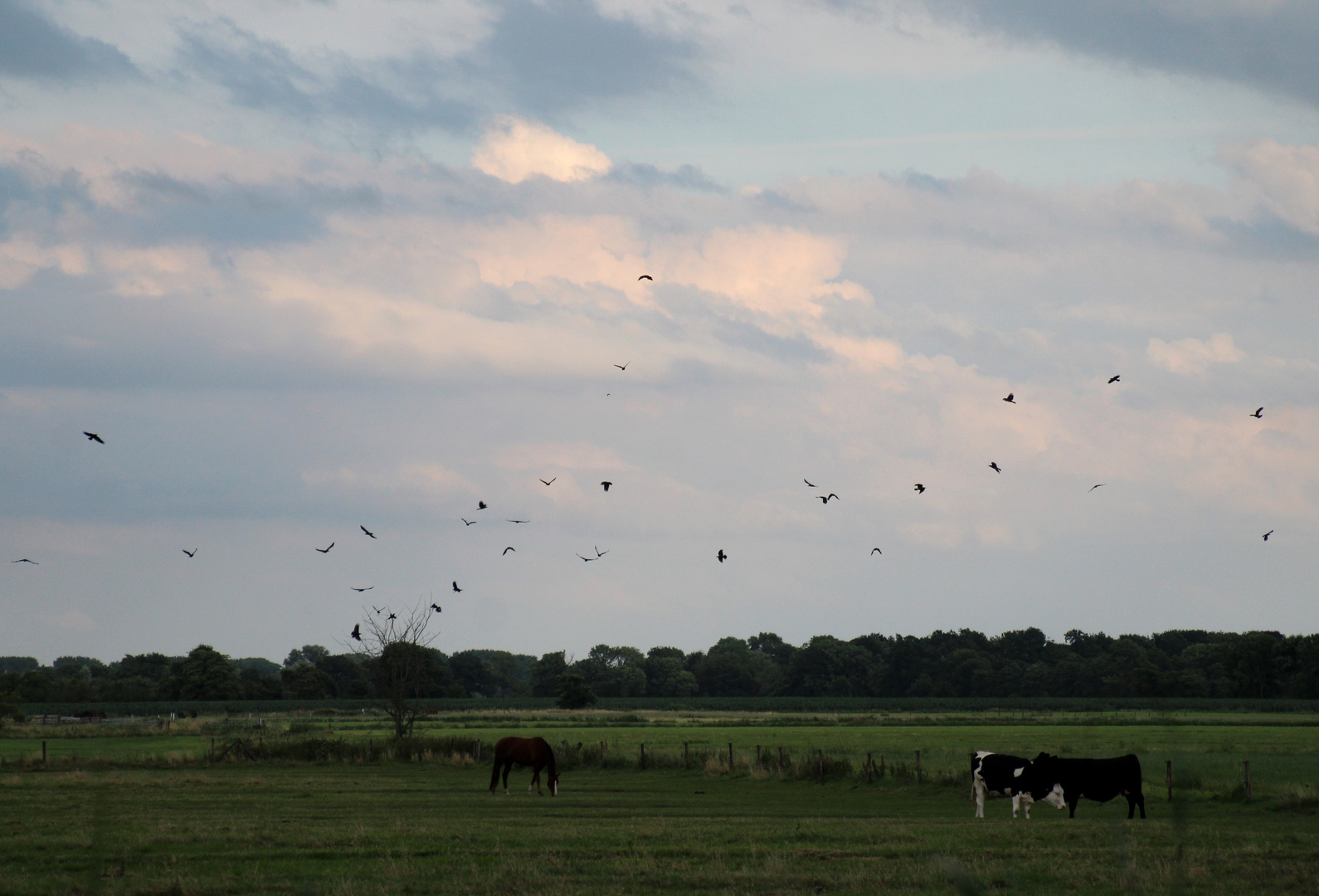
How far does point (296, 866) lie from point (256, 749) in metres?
34.8

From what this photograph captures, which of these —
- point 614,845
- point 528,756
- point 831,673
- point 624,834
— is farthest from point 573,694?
point 614,845

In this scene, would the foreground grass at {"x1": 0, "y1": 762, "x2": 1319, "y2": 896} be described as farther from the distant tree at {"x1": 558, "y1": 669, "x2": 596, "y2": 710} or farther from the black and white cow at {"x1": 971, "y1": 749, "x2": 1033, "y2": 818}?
the distant tree at {"x1": 558, "y1": 669, "x2": 596, "y2": 710}

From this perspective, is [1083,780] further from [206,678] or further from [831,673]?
[831,673]

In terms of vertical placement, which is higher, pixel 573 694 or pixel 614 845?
pixel 614 845

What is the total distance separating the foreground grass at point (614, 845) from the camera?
15797 millimetres

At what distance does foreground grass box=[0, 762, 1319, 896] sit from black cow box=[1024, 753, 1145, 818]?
1.96 ft

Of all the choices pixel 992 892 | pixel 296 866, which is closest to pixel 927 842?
pixel 992 892

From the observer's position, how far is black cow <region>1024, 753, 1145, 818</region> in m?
26.9

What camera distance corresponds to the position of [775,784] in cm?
3784

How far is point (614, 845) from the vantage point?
65.8ft

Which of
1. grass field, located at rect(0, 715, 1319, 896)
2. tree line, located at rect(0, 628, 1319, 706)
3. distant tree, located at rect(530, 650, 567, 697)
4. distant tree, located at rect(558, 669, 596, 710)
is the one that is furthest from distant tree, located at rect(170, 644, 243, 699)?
grass field, located at rect(0, 715, 1319, 896)

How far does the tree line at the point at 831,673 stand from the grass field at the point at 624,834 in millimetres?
93463

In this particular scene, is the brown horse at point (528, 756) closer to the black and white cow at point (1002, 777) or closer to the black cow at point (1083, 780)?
the black and white cow at point (1002, 777)

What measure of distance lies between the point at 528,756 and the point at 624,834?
544 inches
